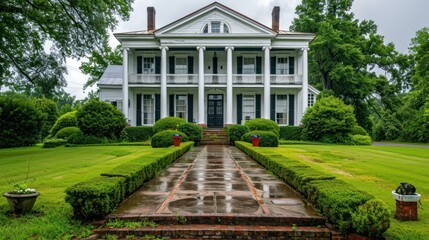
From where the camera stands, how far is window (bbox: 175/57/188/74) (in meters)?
29.7

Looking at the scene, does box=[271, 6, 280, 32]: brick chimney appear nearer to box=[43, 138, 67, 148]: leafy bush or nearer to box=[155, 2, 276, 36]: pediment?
box=[155, 2, 276, 36]: pediment

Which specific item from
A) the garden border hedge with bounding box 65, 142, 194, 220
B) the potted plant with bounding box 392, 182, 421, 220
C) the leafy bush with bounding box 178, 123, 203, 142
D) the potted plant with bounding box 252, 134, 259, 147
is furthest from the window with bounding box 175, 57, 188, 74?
the potted plant with bounding box 392, 182, 421, 220

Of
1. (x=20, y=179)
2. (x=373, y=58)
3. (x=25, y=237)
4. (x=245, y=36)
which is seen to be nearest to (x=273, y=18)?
(x=245, y=36)

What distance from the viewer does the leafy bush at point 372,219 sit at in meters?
4.77

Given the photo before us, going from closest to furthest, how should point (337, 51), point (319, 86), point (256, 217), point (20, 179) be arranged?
point (256, 217), point (20, 179), point (337, 51), point (319, 86)

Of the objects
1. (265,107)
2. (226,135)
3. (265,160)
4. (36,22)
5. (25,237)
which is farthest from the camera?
(265,107)

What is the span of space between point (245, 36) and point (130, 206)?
2279cm

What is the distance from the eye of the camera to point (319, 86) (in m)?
38.4

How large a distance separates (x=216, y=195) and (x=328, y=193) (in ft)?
8.05

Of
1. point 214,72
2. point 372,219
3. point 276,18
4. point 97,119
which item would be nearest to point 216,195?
point 372,219

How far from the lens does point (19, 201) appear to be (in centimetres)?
577

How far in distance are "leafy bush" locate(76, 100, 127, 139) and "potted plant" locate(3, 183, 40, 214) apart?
17875mm

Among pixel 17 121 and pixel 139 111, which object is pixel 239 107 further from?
pixel 17 121

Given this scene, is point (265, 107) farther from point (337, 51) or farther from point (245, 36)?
point (337, 51)
